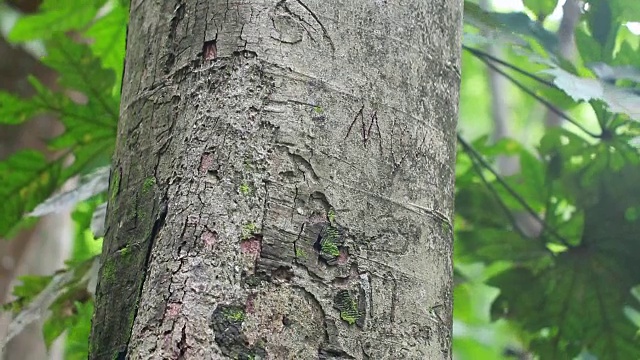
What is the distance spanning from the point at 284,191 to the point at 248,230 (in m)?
0.04

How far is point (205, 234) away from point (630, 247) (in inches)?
41.2

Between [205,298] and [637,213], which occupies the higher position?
[637,213]

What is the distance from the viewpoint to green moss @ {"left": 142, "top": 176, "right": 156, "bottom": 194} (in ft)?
2.05

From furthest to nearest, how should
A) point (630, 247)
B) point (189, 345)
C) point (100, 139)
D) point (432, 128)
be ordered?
point (100, 139), point (630, 247), point (432, 128), point (189, 345)

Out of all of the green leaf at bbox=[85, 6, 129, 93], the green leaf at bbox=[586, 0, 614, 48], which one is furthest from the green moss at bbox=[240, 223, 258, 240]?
the green leaf at bbox=[85, 6, 129, 93]

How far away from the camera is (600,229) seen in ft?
4.64

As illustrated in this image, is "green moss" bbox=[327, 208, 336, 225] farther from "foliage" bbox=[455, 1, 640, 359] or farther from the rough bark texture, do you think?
"foliage" bbox=[455, 1, 640, 359]

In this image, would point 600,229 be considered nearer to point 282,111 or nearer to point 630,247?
point 630,247

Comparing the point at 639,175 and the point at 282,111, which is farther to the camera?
the point at 639,175

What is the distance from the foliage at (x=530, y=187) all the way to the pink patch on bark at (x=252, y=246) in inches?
25.9

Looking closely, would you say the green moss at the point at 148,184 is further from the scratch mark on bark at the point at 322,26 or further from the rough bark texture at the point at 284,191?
the scratch mark on bark at the point at 322,26

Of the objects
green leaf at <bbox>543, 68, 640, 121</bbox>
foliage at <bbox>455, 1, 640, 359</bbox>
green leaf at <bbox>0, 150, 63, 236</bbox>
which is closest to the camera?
green leaf at <bbox>543, 68, 640, 121</bbox>

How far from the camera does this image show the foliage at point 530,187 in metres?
1.25

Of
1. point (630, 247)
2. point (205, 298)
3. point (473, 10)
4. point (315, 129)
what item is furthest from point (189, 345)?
point (630, 247)
